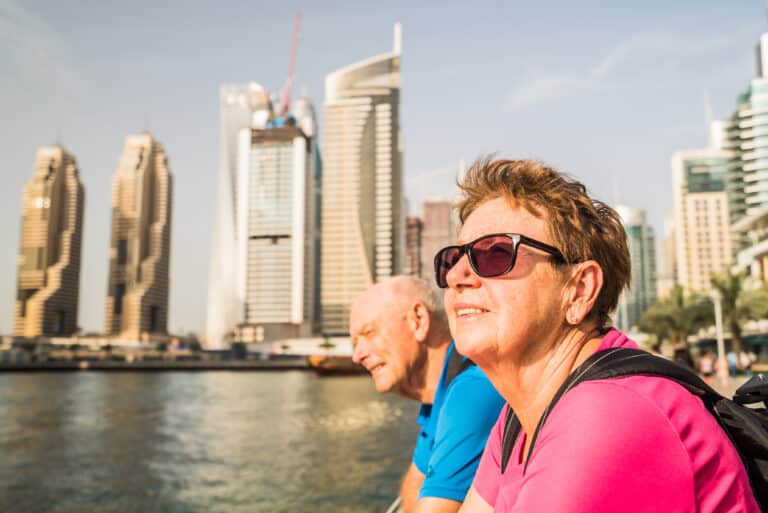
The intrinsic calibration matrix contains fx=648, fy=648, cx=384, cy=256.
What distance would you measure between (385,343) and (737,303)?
41.8m

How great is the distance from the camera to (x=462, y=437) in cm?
228

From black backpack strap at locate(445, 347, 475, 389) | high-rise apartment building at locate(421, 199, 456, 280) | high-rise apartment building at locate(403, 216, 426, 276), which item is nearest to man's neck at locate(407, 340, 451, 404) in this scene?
black backpack strap at locate(445, 347, 475, 389)

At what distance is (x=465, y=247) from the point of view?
1618 millimetres

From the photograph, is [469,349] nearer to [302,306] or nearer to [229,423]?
[229,423]

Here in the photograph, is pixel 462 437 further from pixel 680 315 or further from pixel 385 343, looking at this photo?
pixel 680 315

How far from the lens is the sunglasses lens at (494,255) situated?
151cm

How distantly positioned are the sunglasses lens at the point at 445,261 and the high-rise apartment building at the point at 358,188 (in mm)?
132603

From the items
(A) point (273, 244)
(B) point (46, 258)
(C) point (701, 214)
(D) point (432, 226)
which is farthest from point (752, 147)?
(B) point (46, 258)

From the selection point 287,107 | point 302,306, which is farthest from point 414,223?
point 302,306

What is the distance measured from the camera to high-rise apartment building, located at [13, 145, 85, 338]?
18862 centimetres

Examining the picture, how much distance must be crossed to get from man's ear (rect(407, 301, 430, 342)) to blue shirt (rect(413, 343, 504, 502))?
0.74 meters

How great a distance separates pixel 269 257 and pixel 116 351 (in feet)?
127

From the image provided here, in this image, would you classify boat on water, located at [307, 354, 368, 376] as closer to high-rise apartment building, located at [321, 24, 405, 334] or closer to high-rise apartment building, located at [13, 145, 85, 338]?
high-rise apartment building, located at [321, 24, 405, 334]

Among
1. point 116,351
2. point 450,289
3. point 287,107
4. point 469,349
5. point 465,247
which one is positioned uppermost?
point 287,107
